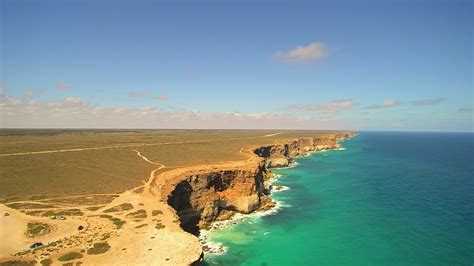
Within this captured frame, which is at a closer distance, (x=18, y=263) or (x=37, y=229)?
(x=18, y=263)

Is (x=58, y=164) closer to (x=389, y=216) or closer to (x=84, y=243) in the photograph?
(x=84, y=243)

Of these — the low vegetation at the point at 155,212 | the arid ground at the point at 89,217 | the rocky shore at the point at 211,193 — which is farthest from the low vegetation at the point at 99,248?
the rocky shore at the point at 211,193

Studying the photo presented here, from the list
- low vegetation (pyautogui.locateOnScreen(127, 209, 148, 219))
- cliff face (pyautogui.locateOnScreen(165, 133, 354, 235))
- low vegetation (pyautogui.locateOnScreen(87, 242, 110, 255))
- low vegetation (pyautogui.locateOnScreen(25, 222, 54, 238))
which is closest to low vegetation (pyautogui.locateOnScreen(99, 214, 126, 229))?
low vegetation (pyautogui.locateOnScreen(127, 209, 148, 219))

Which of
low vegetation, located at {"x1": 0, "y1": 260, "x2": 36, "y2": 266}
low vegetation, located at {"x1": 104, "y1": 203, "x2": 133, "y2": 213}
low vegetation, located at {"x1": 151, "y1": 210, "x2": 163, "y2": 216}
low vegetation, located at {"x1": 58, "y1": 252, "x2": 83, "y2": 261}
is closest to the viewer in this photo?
low vegetation, located at {"x1": 0, "y1": 260, "x2": 36, "y2": 266}

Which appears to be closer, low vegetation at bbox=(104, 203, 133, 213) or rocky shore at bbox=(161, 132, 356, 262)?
low vegetation at bbox=(104, 203, 133, 213)

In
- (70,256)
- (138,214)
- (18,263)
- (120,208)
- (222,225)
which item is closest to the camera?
(18,263)

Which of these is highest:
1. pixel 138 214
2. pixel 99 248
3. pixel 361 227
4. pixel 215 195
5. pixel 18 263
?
pixel 138 214

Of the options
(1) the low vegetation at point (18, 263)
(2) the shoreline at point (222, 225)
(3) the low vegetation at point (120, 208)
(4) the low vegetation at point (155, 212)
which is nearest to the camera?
(1) the low vegetation at point (18, 263)

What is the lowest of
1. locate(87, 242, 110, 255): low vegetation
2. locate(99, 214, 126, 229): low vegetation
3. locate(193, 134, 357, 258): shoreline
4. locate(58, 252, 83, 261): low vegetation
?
locate(193, 134, 357, 258): shoreline

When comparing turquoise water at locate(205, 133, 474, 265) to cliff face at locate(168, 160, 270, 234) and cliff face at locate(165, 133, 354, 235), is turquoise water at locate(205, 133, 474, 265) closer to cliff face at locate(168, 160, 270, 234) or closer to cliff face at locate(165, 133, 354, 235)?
cliff face at locate(165, 133, 354, 235)

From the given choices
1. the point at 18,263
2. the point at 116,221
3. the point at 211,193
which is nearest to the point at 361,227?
the point at 211,193

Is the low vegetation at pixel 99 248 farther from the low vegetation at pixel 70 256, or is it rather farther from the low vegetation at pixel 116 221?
the low vegetation at pixel 116 221

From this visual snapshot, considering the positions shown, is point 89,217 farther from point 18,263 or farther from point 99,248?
point 18,263
